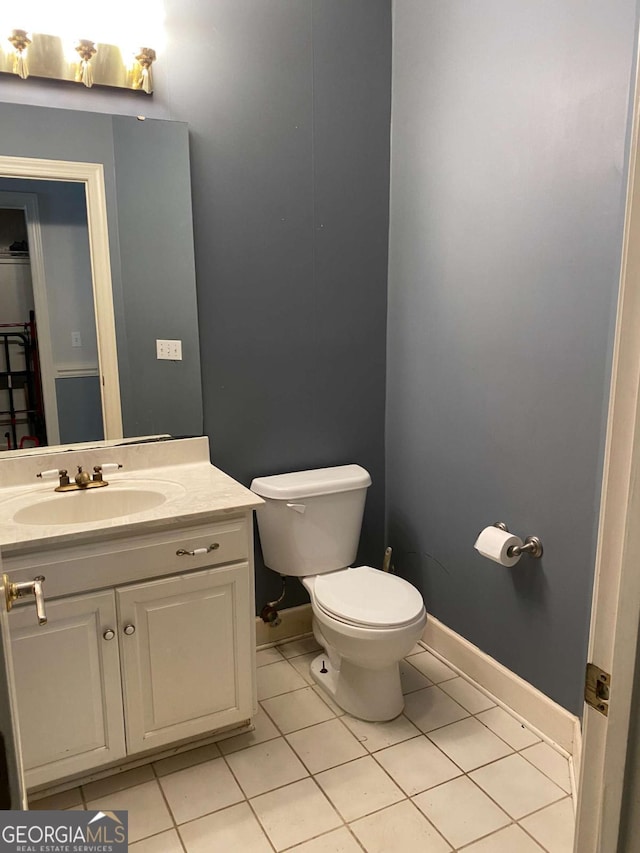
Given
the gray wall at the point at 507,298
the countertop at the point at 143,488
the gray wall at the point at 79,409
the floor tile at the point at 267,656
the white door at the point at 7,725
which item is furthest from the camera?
the floor tile at the point at 267,656

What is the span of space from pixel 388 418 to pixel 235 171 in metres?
1.13

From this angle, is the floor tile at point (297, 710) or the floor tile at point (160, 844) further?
the floor tile at point (297, 710)

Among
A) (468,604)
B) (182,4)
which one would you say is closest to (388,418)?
(468,604)

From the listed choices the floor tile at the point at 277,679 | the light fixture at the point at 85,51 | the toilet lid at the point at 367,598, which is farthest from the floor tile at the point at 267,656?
the light fixture at the point at 85,51

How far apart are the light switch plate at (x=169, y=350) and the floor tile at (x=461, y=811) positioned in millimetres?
1567

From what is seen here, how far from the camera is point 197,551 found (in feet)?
5.91

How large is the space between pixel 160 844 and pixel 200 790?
20 cm

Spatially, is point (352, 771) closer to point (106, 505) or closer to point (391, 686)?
point (391, 686)

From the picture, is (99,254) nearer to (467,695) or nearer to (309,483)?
(309,483)

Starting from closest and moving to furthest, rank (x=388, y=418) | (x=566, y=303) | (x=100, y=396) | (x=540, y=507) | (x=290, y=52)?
(x=566, y=303), (x=540, y=507), (x=100, y=396), (x=290, y=52), (x=388, y=418)

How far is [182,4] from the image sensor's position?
6.81ft

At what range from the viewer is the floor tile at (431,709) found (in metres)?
2.13

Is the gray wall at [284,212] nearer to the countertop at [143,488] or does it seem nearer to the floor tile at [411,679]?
the countertop at [143,488]

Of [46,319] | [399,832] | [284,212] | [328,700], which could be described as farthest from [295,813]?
[284,212]
